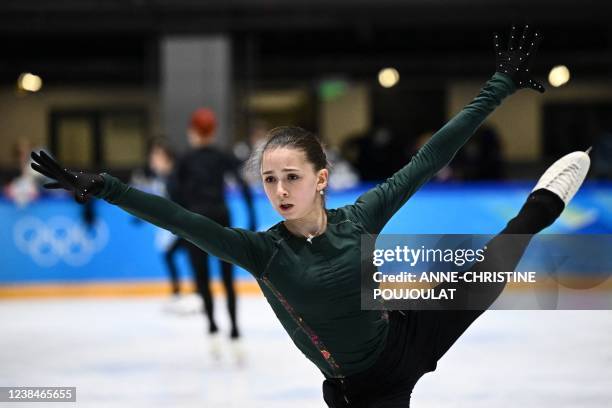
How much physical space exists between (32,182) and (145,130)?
15.4 ft

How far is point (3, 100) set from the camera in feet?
49.3

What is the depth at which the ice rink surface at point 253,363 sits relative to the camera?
4672mm

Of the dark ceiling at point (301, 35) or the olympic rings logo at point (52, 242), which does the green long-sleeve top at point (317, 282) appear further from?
the dark ceiling at point (301, 35)

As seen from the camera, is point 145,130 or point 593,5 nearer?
point 593,5

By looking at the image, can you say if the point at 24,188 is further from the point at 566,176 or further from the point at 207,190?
the point at 566,176

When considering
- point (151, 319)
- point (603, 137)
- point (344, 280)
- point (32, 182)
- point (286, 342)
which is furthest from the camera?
point (603, 137)

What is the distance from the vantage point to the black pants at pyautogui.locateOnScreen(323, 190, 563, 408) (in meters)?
2.95

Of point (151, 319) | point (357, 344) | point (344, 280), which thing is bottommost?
point (357, 344)

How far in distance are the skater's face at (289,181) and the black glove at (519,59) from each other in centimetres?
84

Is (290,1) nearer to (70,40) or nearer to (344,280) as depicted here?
(70,40)

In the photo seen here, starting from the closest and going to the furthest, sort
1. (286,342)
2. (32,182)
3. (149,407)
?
(149,407) < (286,342) < (32,182)

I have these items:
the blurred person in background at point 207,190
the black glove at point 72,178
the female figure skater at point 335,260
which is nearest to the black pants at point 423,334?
the female figure skater at point 335,260

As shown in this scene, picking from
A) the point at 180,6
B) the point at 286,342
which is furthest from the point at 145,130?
the point at 286,342

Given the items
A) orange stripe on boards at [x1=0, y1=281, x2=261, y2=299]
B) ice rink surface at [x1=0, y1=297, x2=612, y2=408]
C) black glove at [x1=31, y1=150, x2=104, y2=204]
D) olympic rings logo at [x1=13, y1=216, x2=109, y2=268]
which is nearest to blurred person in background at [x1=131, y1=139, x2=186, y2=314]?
ice rink surface at [x1=0, y1=297, x2=612, y2=408]
